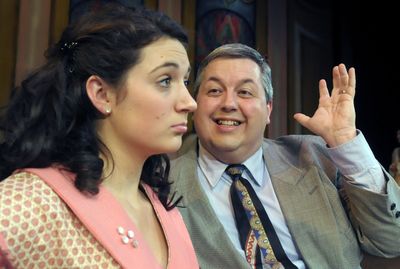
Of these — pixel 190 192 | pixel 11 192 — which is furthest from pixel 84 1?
pixel 11 192

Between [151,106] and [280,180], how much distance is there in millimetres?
817

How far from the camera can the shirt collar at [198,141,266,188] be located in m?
1.68

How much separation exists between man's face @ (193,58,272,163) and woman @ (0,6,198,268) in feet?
1.90

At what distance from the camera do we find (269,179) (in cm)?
173

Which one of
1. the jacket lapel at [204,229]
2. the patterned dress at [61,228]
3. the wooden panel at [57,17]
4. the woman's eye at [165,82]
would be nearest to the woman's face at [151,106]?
the woman's eye at [165,82]

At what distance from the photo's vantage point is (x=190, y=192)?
1.56m

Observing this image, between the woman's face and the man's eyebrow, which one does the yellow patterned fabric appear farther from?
the man's eyebrow

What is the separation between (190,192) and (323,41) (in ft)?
11.4

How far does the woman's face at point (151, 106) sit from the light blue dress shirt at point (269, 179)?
616 mm

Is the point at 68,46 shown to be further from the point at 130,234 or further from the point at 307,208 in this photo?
the point at 307,208

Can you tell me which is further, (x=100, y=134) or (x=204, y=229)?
(x=204, y=229)

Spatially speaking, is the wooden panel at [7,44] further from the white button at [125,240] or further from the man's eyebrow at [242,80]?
the white button at [125,240]

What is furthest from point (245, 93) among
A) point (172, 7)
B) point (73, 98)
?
point (172, 7)

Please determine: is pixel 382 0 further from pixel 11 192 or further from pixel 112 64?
pixel 11 192
